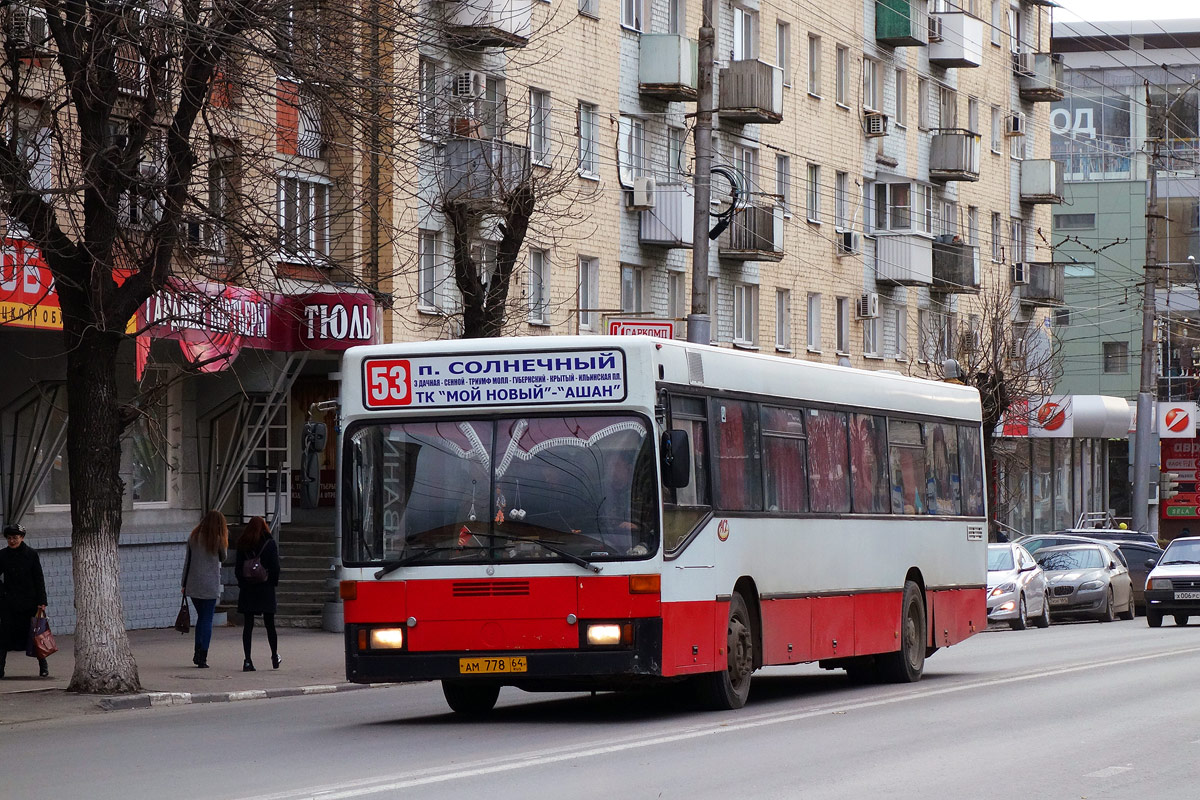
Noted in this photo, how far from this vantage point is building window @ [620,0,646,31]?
40.2 m

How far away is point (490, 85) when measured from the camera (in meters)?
34.8

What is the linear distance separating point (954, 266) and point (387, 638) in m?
41.2

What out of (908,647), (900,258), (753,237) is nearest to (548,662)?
(908,647)

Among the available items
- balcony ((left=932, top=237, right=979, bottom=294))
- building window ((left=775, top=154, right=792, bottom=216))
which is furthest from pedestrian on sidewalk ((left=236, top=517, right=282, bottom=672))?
balcony ((left=932, top=237, right=979, bottom=294))

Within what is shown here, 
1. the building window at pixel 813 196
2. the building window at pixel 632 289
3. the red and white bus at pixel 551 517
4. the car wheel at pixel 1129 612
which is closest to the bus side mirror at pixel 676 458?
the red and white bus at pixel 551 517

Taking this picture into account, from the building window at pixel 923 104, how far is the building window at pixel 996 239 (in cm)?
586

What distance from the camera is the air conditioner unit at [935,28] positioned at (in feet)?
179

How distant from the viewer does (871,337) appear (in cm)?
5200

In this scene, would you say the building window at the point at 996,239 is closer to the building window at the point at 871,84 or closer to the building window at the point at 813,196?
the building window at the point at 871,84

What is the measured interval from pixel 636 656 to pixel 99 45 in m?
7.32

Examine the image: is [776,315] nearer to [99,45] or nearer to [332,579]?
[332,579]

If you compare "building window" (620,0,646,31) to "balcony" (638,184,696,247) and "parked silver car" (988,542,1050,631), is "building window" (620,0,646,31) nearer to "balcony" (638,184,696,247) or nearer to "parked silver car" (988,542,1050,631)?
"balcony" (638,184,696,247)

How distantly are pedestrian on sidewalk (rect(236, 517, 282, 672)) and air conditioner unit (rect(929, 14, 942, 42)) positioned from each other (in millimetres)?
36406

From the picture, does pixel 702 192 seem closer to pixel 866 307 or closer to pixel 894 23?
pixel 866 307
